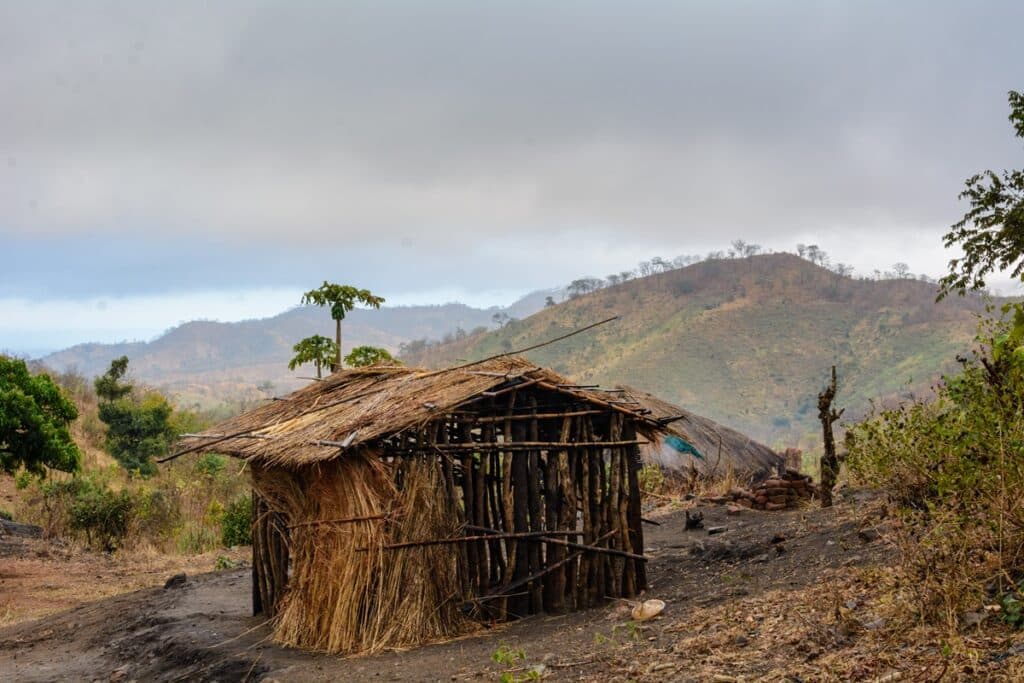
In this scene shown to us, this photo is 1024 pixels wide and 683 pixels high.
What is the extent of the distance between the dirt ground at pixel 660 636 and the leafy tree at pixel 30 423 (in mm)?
2845

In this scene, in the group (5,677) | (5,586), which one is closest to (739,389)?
(5,586)

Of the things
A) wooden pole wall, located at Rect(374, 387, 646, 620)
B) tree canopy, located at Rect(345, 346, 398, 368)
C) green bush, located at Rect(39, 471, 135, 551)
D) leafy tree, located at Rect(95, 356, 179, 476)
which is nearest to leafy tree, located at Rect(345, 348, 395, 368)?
tree canopy, located at Rect(345, 346, 398, 368)

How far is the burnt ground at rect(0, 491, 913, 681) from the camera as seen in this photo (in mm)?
7258

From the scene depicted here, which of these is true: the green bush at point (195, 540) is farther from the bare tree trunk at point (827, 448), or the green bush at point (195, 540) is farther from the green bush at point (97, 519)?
the bare tree trunk at point (827, 448)

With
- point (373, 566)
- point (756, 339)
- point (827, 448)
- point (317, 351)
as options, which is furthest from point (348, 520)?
point (756, 339)

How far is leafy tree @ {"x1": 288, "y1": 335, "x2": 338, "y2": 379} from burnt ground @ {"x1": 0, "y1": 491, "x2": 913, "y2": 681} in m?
3.71

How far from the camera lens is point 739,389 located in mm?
59125

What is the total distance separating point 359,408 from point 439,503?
122 cm

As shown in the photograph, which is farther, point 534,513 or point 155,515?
point 155,515

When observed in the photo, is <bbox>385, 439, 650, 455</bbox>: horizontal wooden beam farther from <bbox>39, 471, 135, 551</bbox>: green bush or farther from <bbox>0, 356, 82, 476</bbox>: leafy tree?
<bbox>39, 471, 135, 551</bbox>: green bush

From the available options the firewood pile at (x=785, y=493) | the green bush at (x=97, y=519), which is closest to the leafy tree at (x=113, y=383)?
the green bush at (x=97, y=519)

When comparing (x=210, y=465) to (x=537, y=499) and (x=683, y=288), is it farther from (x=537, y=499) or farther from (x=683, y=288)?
(x=683, y=288)

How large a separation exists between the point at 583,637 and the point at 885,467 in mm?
3198

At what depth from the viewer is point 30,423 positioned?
1472 cm
